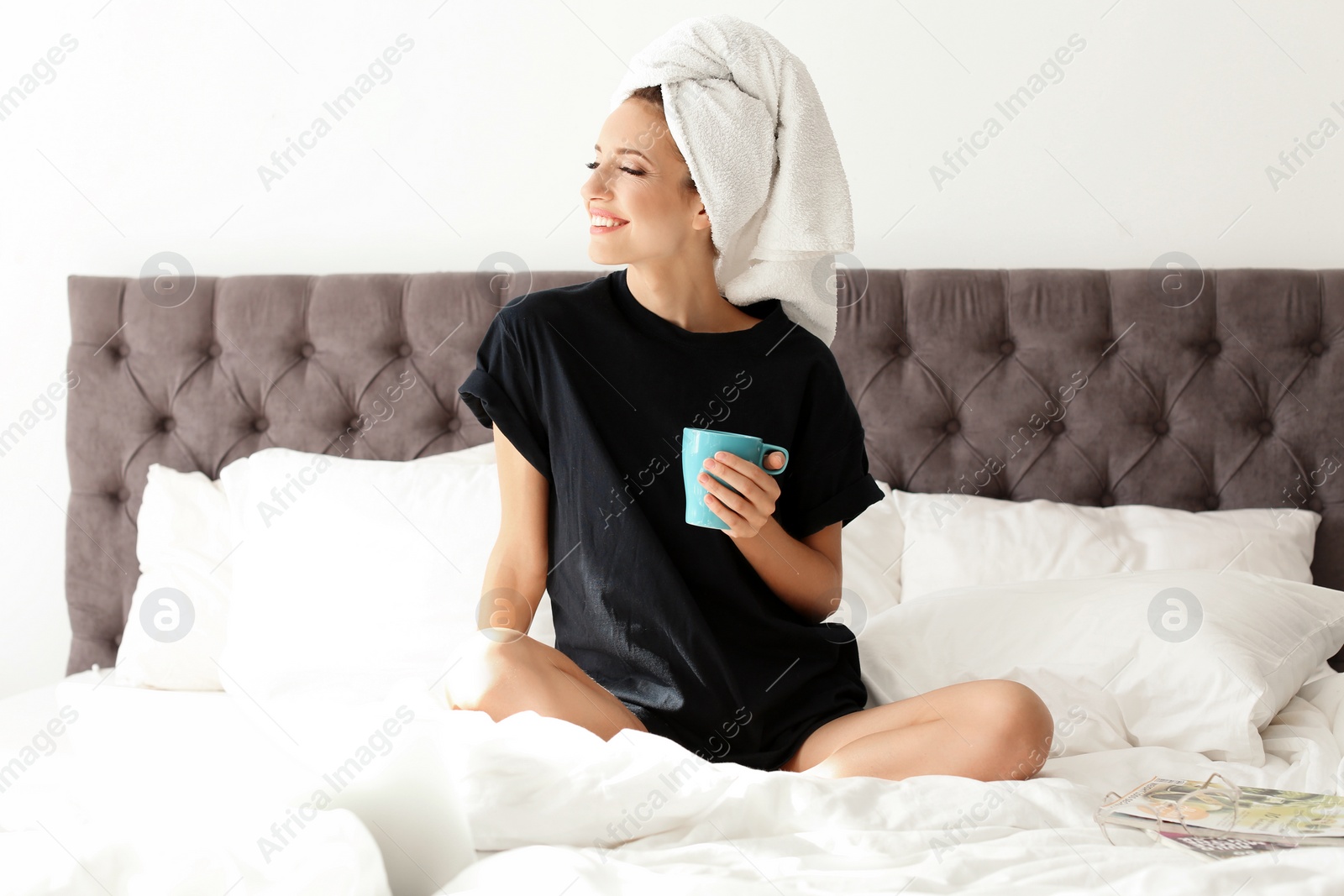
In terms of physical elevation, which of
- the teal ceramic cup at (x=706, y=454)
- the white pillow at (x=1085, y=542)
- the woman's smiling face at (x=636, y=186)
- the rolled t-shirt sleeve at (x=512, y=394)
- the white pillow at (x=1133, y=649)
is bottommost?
the white pillow at (x=1133, y=649)

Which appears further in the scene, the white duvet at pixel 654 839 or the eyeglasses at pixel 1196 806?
the eyeglasses at pixel 1196 806

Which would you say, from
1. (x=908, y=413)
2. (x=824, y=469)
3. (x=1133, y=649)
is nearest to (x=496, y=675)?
(x=824, y=469)

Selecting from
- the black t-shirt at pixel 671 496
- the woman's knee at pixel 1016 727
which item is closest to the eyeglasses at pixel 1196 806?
the woman's knee at pixel 1016 727

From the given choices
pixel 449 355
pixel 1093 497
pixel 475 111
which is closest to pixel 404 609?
pixel 449 355

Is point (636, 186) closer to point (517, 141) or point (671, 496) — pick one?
point (671, 496)

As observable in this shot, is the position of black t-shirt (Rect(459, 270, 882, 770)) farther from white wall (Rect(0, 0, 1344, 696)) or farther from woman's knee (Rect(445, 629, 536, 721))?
white wall (Rect(0, 0, 1344, 696))

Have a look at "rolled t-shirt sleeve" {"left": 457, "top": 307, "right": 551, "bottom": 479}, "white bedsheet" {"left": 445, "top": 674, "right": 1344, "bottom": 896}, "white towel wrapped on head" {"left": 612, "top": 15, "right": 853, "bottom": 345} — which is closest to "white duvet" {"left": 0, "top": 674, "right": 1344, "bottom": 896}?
"white bedsheet" {"left": 445, "top": 674, "right": 1344, "bottom": 896}

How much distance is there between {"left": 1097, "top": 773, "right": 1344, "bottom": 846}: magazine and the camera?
98 cm

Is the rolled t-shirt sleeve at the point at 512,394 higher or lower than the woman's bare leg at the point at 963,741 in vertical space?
higher

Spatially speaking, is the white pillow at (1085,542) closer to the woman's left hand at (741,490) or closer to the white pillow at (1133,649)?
the white pillow at (1133,649)

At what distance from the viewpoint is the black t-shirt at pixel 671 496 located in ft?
4.45

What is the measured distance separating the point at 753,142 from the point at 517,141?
934mm

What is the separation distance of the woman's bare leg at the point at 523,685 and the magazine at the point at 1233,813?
0.56m

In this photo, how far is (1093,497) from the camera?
1.96 m
